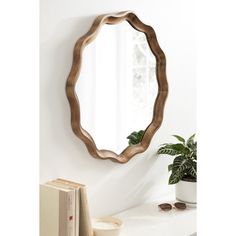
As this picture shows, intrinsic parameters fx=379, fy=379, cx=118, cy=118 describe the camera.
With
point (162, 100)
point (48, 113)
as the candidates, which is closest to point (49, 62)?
point (48, 113)

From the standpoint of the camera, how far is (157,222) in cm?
180

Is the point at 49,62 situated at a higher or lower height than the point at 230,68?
higher

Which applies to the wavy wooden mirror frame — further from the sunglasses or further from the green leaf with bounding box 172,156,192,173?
the sunglasses

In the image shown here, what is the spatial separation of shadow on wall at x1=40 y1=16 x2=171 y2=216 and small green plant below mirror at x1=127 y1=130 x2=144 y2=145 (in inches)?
4.0

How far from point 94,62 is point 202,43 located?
4.95ft

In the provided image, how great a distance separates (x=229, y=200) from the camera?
0.28 metres

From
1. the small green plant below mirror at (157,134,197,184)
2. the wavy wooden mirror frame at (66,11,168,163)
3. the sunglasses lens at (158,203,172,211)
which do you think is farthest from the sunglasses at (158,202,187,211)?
the wavy wooden mirror frame at (66,11,168,163)

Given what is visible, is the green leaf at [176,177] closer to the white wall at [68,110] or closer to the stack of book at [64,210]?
the white wall at [68,110]

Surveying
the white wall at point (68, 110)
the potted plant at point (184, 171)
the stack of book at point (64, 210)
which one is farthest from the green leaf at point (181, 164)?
the stack of book at point (64, 210)

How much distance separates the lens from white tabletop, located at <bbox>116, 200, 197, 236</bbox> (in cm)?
173

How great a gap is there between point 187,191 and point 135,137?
0.40m

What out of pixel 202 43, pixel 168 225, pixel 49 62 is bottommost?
pixel 168 225
